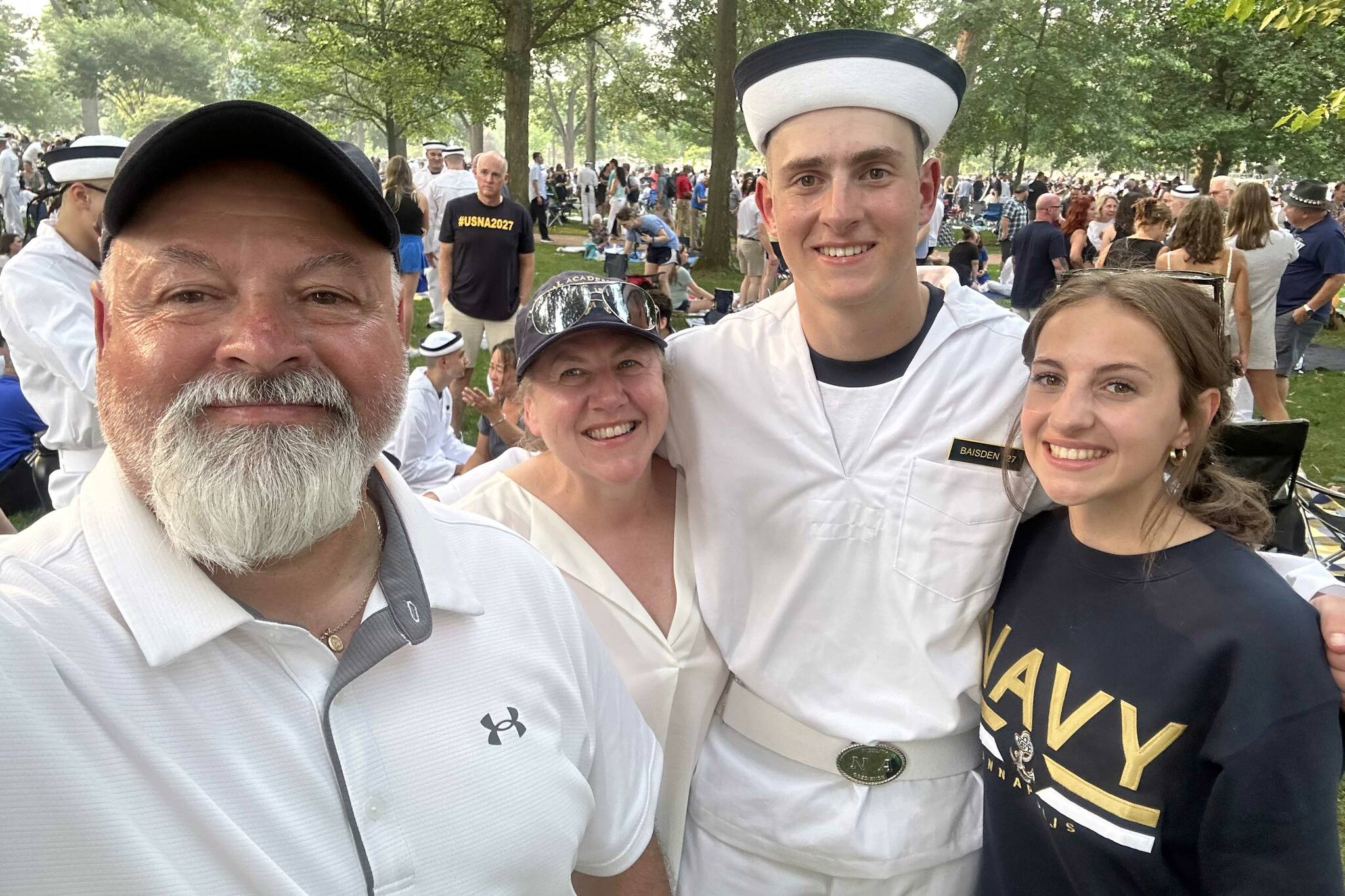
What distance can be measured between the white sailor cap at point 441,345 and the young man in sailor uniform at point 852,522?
4.07 meters

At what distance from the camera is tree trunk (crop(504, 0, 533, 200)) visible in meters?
15.0

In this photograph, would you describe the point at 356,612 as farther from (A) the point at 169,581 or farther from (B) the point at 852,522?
(B) the point at 852,522

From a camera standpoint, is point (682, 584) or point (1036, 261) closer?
point (682, 584)

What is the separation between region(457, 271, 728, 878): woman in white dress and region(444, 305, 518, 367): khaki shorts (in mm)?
6212

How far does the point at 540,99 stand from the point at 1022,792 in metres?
51.6

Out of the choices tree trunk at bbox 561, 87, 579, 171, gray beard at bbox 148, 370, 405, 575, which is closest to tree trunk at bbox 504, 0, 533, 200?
gray beard at bbox 148, 370, 405, 575

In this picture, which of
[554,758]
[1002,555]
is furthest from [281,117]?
[1002,555]

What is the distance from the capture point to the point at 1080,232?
493 inches

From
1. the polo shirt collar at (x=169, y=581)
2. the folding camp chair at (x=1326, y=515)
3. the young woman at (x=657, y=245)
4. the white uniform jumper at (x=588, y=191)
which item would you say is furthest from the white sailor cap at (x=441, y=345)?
the white uniform jumper at (x=588, y=191)

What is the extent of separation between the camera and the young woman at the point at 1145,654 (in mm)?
1444

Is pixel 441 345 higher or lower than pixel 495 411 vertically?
higher

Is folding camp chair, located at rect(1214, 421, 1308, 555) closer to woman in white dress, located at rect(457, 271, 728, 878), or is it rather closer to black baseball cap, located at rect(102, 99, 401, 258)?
woman in white dress, located at rect(457, 271, 728, 878)

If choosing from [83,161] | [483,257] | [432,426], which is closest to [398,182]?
[483,257]

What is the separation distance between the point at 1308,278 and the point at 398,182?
367 inches
